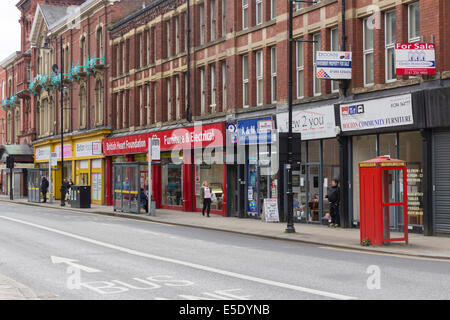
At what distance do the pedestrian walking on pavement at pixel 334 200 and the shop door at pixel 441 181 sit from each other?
14.3 ft

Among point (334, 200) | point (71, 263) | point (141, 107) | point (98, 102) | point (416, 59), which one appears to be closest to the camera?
point (71, 263)

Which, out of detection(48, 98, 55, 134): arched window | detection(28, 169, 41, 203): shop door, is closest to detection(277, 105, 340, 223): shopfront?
detection(28, 169, 41, 203): shop door

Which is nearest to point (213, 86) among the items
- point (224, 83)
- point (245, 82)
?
point (224, 83)

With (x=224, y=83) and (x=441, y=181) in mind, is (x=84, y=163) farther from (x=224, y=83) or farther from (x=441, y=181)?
(x=441, y=181)

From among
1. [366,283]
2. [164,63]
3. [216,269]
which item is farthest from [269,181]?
[366,283]

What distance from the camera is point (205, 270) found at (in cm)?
1304

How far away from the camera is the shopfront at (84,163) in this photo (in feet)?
159

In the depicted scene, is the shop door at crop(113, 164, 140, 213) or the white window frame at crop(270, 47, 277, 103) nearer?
the white window frame at crop(270, 47, 277, 103)

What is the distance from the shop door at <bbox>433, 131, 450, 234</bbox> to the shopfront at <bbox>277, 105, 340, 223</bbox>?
16.2 feet

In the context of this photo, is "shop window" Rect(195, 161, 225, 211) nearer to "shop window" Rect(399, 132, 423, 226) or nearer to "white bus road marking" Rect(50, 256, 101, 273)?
"shop window" Rect(399, 132, 423, 226)

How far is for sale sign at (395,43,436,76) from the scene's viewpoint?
66.7 feet

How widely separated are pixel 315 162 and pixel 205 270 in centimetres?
1412

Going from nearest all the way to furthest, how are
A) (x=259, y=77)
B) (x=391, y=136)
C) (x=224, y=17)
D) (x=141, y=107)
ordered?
(x=391, y=136)
(x=259, y=77)
(x=224, y=17)
(x=141, y=107)
